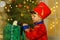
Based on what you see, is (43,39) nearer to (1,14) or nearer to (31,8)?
(31,8)

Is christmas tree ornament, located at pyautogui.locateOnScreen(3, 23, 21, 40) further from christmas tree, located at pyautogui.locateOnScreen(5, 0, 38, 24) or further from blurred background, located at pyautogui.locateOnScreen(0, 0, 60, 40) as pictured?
blurred background, located at pyautogui.locateOnScreen(0, 0, 60, 40)

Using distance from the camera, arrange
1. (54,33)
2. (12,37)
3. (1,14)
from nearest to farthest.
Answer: (12,37), (1,14), (54,33)

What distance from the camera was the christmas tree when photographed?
1.17 meters

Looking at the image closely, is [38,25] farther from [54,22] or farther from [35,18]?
[54,22]

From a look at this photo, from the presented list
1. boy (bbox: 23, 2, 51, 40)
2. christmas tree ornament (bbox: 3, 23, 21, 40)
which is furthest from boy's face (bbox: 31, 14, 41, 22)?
christmas tree ornament (bbox: 3, 23, 21, 40)

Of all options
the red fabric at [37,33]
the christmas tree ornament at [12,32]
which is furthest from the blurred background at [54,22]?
the christmas tree ornament at [12,32]

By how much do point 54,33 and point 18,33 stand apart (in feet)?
1.33

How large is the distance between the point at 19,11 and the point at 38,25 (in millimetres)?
148

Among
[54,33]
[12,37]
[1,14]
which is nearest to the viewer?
[12,37]

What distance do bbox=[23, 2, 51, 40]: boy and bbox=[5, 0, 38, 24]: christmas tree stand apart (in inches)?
1.5

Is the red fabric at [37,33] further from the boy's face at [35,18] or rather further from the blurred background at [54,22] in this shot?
the blurred background at [54,22]

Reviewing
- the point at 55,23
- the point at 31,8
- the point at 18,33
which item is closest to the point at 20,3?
the point at 31,8

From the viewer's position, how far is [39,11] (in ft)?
3.88

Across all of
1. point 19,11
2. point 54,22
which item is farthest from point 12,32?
point 54,22
